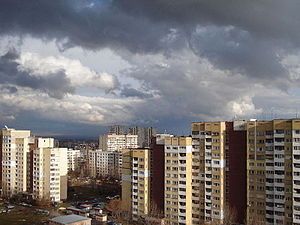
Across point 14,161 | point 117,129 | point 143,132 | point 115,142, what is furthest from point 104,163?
point 117,129

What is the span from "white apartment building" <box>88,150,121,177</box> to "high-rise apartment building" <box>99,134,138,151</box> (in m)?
8.36

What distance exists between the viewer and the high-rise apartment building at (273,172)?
26688 mm

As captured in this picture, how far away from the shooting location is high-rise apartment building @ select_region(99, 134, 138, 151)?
80375 mm

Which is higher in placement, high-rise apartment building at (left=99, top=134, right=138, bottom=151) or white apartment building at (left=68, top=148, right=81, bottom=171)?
high-rise apartment building at (left=99, top=134, right=138, bottom=151)

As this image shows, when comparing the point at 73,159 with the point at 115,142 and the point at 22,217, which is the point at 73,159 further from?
the point at 22,217

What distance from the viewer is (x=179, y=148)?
31281mm

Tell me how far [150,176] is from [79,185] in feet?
93.4

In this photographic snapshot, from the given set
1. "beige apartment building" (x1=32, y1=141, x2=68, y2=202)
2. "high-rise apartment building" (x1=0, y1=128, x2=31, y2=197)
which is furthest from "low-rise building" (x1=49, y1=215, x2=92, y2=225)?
"high-rise apartment building" (x1=0, y1=128, x2=31, y2=197)

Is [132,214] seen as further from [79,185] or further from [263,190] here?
[79,185]

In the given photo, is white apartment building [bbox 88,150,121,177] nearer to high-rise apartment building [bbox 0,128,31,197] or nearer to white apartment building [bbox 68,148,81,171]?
white apartment building [bbox 68,148,81,171]

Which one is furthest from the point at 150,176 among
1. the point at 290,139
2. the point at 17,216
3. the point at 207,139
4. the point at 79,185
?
the point at 79,185

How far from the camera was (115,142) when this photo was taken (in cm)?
8112

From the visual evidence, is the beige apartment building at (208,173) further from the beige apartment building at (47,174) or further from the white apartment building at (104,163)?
the white apartment building at (104,163)

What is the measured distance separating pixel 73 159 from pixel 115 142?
10.9 m
